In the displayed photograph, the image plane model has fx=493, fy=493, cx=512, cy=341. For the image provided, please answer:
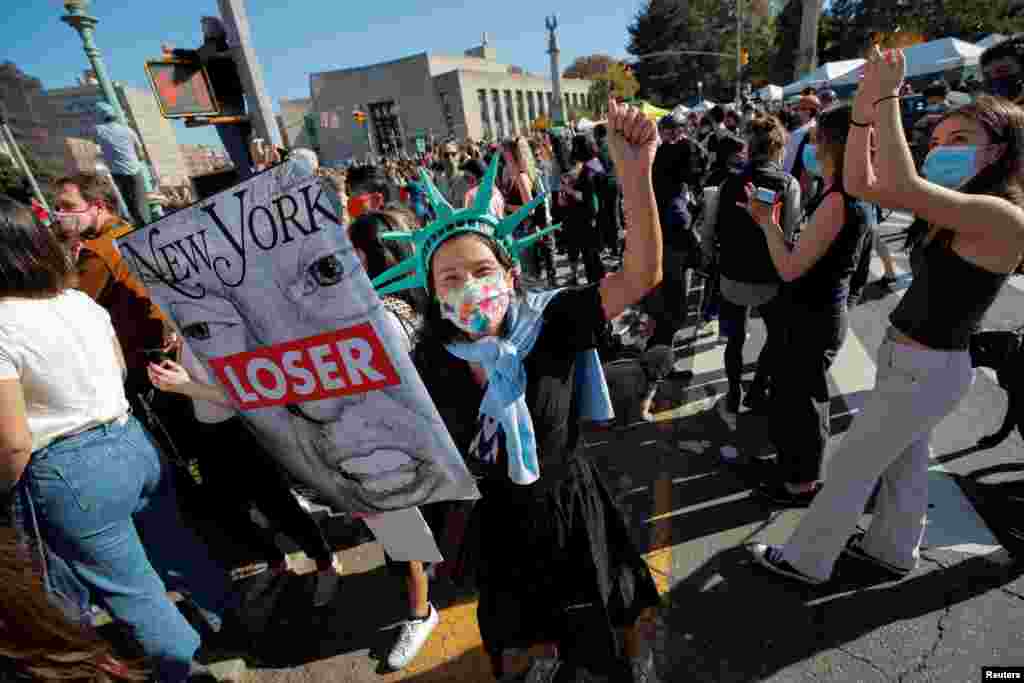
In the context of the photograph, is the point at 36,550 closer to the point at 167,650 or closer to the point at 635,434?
the point at 167,650

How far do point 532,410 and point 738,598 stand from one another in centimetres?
155

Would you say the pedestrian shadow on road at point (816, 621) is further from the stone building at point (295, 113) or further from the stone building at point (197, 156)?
the stone building at point (197, 156)

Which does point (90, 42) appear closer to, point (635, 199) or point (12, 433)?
point (12, 433)

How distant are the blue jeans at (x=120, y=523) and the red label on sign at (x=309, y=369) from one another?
0.70 m

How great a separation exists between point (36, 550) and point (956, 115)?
144 inches

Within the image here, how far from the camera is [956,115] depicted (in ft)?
5.91

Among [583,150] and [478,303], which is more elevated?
[583,150]

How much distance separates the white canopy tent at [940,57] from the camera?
14494mm

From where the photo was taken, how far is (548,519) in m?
1.71

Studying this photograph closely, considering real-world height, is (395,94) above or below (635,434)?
above

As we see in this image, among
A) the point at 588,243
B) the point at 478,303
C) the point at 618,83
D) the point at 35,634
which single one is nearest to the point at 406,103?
the point at 618,83

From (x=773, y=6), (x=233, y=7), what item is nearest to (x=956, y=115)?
(x=233, y=7)

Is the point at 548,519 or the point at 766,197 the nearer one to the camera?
the point at 548,519

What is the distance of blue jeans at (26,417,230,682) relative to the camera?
1.82m
